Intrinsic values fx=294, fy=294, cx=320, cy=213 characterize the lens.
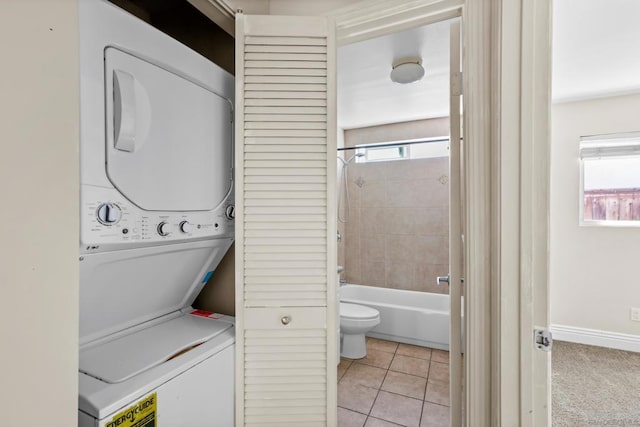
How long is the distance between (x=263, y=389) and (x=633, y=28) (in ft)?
9.38

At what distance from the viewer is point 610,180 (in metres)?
2.87

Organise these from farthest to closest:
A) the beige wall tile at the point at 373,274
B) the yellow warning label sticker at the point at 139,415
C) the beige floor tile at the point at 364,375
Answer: the beige wall tile at the point at 373,274 → the beige floor tile at the point at 364,375 → the yellow warning label sticker at the point at 139,415

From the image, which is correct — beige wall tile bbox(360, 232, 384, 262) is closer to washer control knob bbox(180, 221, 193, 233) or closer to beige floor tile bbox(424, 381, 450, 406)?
beige floor tile bbox(424, 381, 450, 406)

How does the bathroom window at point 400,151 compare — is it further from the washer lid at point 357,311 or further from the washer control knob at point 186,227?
the washer control knob at point 186,227

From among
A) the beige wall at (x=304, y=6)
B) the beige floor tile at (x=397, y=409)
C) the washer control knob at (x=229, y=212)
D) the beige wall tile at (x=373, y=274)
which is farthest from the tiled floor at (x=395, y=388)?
the beige wall at (x=304, y=6)

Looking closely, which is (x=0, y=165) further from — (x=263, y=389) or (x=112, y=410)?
(x=263, y=389)

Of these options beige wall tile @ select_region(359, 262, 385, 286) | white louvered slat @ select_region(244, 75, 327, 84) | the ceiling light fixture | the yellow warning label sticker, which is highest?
the ceiling light fixture

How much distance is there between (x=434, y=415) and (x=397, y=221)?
2.09 meters

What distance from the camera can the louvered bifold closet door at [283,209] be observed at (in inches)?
46.2

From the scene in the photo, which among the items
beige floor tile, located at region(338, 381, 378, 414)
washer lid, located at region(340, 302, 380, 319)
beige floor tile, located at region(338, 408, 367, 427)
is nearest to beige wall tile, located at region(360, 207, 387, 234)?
A: washer lid, located at region(340, 302, 380, 319)

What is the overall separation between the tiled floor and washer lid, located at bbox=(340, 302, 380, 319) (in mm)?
383

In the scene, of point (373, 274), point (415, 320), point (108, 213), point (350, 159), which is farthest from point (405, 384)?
point (350, 159)

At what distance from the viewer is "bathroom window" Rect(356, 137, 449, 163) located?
3361mm

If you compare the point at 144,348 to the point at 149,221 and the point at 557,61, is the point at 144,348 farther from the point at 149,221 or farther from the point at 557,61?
→ the point at 557,61
